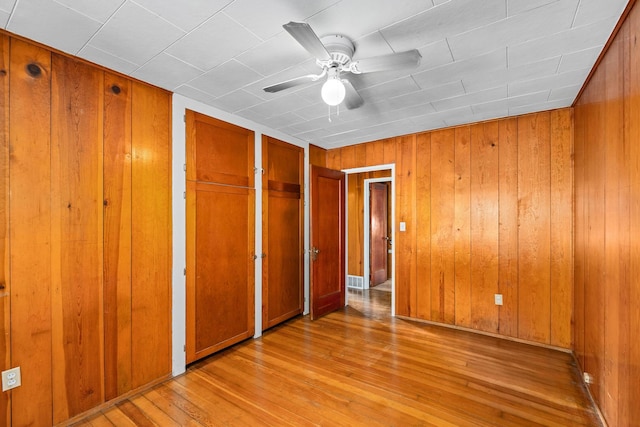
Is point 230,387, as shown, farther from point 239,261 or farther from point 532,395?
point 532,395

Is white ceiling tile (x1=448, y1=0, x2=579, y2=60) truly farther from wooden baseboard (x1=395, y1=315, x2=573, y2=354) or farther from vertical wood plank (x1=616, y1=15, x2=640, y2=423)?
wooden baseboard (x1=395, y1=315, x2=573, y2=354)

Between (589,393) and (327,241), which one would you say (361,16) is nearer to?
(327,241)

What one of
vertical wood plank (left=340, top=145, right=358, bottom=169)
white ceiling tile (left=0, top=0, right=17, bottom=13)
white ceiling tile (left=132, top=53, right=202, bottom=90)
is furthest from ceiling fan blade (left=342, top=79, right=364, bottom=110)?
vertical wood plank (left=340, top=145, right=358, bottom=169)

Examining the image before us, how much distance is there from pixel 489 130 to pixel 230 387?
3.74 meters

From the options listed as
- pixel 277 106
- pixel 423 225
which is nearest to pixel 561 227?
pixel 423 225

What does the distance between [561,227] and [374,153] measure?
234 centimetres

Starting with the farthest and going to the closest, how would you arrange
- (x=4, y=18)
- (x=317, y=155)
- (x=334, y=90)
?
(x=317, y=155) < (x=334, y=90) < (x=4, y=18)

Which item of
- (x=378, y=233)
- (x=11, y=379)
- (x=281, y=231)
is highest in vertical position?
(x=281, y=231)

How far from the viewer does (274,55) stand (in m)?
1.99

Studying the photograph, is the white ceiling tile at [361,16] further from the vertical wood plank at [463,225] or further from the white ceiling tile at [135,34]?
the vertical wood plank at [463,225]

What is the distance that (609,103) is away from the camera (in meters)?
1.87

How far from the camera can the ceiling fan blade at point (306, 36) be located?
4.28 ft

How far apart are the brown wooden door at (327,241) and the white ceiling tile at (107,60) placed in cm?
218

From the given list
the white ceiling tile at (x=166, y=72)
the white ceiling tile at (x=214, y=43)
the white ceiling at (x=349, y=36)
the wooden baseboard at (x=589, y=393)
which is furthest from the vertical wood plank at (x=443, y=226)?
the white ceiling tile at (x=166, y=72)
